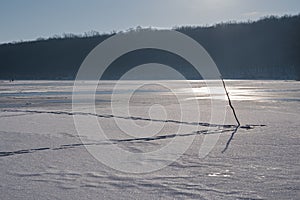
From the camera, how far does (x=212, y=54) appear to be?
233ft

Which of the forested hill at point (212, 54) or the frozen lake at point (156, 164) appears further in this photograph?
the forested hill at point (212, 54)

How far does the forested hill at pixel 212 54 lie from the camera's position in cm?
5862

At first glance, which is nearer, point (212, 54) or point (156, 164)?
point (156, 164)

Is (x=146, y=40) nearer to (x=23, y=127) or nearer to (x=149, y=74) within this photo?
(x=149, y=74)

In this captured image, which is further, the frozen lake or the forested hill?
the forested hill

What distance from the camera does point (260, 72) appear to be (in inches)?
2128

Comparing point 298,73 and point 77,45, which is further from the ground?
point 77,45

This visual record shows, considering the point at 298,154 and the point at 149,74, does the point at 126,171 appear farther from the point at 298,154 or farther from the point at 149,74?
the point at 149,74

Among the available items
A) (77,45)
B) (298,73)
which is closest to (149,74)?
(298,73)

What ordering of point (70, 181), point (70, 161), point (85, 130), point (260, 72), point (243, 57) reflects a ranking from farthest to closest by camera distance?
point (243, 57) < point (260, 72) < point (85, 130) < point (70, 161) < point (70, 181)

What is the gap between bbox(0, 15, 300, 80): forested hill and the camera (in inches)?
2308

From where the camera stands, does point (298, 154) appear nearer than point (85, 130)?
Yes

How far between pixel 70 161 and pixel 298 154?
254 centimetres

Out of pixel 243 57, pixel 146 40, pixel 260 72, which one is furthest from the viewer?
pixel 146 40
